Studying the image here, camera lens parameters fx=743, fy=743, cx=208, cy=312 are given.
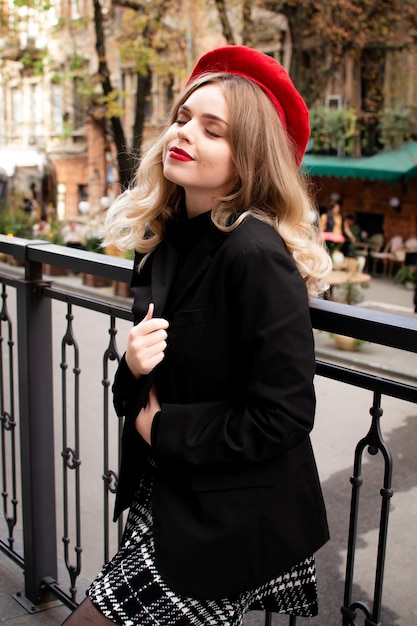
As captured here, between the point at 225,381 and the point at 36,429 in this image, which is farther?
the point at 36,429

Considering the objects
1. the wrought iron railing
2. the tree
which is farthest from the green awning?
the wrought iron railing

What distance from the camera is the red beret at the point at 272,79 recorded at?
165 centimetres

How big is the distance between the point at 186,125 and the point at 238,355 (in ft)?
1.76

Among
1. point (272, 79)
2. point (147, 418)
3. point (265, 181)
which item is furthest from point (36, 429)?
point (272, 79)

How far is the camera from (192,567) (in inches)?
60.3

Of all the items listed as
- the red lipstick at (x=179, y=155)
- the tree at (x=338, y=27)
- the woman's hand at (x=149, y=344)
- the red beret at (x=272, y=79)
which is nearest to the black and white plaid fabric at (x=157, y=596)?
the woman's hand at (x=149, y=344)

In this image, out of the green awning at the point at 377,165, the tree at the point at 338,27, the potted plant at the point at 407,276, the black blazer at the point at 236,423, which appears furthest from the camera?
the green awning at the point at 377,165

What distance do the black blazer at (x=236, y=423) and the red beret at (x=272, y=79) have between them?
0.27 metres

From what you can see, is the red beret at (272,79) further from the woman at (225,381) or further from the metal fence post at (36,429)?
the metal fence post at (36,429)

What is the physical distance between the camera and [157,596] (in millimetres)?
1578

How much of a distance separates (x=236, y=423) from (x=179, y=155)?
61 centimetres

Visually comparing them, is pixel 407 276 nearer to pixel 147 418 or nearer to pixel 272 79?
pixel 272 79

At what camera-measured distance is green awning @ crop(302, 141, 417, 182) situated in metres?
20.5

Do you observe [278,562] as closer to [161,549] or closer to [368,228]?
[161,549]
